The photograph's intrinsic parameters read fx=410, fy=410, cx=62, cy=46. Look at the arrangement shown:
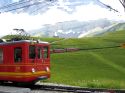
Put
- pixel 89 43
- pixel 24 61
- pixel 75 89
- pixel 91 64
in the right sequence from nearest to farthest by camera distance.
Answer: pixel 75 89, pixel 24 61, pixel 91 64, pixel 89 43

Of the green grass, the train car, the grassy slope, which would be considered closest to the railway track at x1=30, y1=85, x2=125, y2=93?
the train car

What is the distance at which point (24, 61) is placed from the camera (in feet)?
80.3

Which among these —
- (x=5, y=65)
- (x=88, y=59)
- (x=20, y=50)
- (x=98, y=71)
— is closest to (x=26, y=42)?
(x=20, y=50)

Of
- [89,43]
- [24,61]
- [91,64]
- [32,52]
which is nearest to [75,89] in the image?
[24,61]

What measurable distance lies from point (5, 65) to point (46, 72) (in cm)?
264

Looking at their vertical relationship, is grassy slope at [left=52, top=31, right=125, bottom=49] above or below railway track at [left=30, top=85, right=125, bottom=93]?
above

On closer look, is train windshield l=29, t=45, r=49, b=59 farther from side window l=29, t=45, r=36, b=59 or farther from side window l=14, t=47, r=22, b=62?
side window l=14, t=47, r=22, b=62

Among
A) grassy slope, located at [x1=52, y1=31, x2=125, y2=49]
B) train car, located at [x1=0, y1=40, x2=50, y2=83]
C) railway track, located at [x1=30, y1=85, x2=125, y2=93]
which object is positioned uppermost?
grassy slope, located at [x1=52, y1=31, x2=125, y2=49]

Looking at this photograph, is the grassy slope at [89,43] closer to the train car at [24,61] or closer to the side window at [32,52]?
the train car at [24,61]

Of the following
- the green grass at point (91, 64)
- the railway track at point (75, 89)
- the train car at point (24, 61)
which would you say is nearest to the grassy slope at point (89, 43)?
the green grass at point (91, 64)

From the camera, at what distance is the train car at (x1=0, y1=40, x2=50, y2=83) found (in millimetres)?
24516

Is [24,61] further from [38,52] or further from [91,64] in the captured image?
[91,64]

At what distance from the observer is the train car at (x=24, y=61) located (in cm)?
2452

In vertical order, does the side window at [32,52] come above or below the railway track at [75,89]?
above
